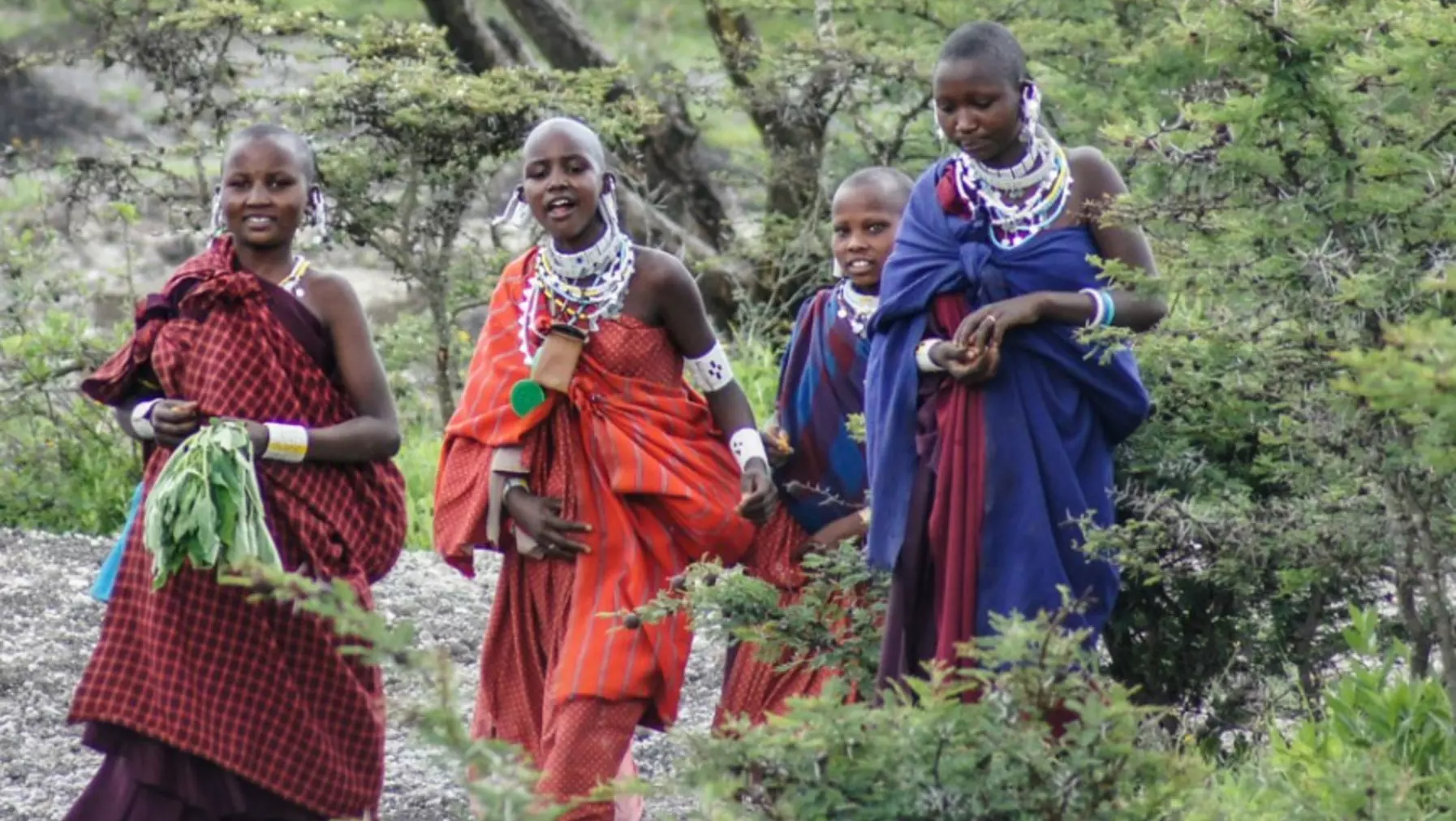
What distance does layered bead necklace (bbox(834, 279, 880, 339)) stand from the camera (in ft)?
20.1

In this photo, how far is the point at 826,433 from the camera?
6207 mm

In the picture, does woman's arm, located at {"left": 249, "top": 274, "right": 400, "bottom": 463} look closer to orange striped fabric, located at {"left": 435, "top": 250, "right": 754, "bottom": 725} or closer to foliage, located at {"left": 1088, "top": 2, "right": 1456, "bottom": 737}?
orange striped fabric, located at {"left": 435, "top": 250, "right": 754, "bottom": 725}

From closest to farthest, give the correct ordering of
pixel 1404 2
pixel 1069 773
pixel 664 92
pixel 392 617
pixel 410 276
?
pixel 1069 773, pixel 1404 2, pixel 392 617, pixel 410 276, pixel 664 92

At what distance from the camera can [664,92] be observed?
12.8 meters

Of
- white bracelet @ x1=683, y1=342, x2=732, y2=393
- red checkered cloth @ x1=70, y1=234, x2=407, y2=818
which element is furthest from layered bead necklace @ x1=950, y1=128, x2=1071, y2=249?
red checkered cloth @ x1=70, y1=234, x2=407, y2=818

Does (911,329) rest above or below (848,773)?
above

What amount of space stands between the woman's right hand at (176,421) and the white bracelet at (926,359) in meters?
1.69

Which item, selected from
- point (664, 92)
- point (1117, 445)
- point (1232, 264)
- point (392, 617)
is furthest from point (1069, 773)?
point (664, 92)

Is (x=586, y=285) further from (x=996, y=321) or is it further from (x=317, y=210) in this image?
(x=996, y=321)

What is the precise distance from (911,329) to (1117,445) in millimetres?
902

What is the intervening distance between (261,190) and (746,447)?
138 cm

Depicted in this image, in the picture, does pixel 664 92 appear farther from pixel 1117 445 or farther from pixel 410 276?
pixel 1117 445

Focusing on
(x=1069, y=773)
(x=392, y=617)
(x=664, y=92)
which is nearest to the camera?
(x=1069, y=773)

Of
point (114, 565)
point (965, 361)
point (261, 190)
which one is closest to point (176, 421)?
point (114, 565)
